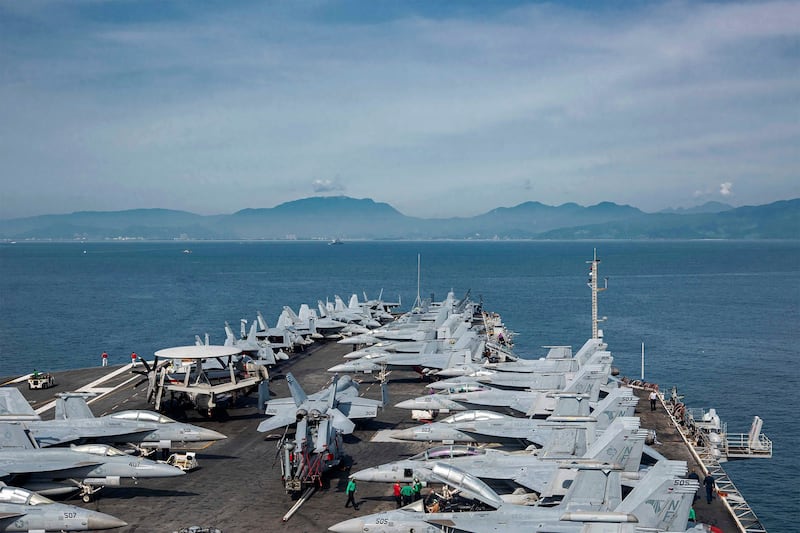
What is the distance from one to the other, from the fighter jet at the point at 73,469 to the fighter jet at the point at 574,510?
11405mm

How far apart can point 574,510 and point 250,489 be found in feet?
58.5

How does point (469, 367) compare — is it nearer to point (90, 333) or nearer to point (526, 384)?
point (526, 384)

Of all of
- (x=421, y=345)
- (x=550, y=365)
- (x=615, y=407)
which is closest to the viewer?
(x=615, y=407)

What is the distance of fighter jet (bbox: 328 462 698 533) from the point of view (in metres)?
26.2

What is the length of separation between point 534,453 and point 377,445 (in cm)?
1188

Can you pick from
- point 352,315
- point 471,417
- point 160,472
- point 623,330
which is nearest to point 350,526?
point 160,472

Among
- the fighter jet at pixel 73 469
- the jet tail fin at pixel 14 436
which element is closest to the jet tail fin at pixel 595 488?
the fighter jet at pixel 73 469

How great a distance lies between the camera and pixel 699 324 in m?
127

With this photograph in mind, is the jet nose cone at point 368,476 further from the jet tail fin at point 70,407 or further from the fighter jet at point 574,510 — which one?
the jet tail fin at point 70,407

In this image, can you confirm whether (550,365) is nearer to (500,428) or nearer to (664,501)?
(500,428)

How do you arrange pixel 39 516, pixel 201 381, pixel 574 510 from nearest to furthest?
1. pixel 574 510
2. pixel 39 516
3. pixel 201 381

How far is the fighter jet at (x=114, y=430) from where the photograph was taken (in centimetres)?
3959

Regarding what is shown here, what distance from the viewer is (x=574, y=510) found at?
2717cm

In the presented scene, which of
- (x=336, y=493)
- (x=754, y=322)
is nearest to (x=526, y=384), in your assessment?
(x=336, y=493)
